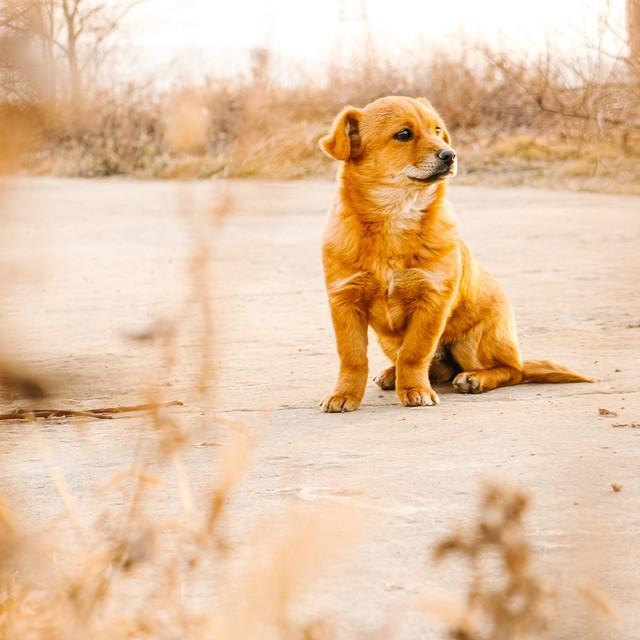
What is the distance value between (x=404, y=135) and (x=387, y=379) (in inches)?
35.8

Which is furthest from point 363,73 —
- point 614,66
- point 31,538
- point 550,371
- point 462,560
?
point 31,538

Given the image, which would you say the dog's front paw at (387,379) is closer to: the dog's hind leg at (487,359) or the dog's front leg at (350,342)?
the dog's hind leg at (487,359)

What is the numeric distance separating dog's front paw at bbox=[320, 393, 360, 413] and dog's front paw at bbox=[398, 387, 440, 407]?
0.16 meters

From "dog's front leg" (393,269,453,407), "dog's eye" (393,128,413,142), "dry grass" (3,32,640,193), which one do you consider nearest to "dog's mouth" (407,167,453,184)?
"dog's eye" (393,128,413,142)

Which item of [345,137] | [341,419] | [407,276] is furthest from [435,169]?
[341,419]

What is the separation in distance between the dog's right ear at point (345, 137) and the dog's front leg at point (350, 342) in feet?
1.88

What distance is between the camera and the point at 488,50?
699 inches

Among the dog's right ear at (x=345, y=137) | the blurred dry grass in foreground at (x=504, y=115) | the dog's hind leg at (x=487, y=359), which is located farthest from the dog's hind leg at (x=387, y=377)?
the blurred dry grass in foreground at (x=504, y=115)

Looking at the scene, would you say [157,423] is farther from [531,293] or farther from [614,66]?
[614,66]

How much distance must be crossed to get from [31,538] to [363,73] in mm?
19430

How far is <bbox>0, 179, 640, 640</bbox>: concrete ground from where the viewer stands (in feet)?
3.77

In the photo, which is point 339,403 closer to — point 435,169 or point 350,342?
point 350,342

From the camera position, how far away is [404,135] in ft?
15.1

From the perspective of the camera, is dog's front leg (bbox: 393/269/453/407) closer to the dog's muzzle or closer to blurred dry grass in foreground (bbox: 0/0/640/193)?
the dog's muzzle
